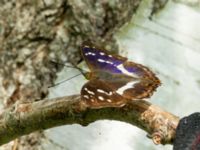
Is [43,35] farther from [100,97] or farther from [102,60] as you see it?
[100,97]

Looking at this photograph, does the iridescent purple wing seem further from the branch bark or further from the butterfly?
the branch bark

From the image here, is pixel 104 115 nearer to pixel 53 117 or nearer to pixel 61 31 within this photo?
pixel 53 117

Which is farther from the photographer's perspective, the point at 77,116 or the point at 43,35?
the point at 43,35

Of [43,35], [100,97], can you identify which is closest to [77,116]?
[100,97]

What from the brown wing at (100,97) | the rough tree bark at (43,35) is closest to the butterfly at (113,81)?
the brown wing at (100,97)

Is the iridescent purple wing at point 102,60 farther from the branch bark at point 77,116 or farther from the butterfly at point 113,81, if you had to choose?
the branch bark at point 77,116
